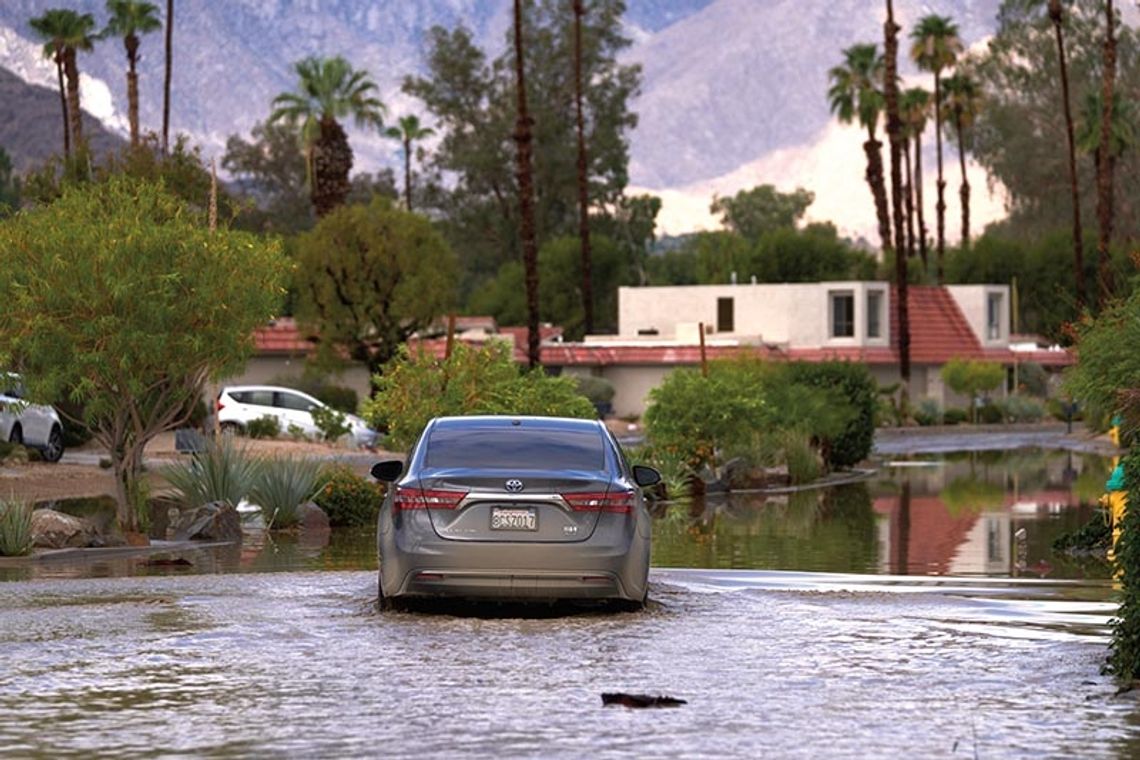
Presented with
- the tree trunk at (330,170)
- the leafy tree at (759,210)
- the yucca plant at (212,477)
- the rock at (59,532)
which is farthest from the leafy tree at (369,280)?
the leafy tree at (759,210)

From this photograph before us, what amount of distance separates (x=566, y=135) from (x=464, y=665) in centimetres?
11365

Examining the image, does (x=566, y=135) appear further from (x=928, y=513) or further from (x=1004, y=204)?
(x=928, y=513)

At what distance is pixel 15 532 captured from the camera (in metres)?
25.6

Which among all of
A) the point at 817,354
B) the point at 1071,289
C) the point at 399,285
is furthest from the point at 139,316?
the point at 1071,289

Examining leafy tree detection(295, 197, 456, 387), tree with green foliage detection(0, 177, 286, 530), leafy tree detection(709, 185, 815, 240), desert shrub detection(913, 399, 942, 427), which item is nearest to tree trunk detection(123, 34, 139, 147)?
leafy tree detection(295, 197, 456, 387)

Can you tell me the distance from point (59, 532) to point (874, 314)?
2879 inches

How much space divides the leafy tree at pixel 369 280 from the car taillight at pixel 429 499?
186 ft

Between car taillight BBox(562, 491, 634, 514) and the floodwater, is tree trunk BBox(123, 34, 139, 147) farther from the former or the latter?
car taillight BBox(562, 491, 634, 514)

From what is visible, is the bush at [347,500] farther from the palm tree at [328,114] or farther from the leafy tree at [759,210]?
the leafy tree at [759,210]

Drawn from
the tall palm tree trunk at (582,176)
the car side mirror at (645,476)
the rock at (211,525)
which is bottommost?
the rock at (211,525)

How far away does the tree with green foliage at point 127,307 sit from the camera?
27.9 meters

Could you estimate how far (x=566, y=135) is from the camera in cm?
12788

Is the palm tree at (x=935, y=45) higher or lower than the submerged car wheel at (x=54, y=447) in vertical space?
higher

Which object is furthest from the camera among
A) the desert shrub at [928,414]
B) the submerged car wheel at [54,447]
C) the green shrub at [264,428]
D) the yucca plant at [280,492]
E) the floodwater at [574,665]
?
the desert shrub at [928,414]
